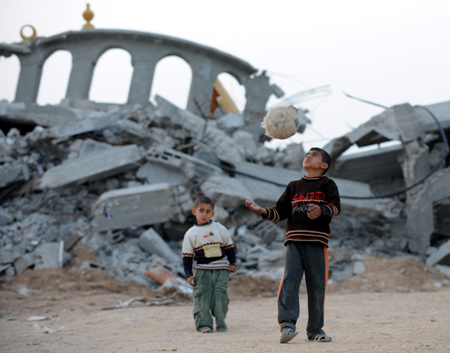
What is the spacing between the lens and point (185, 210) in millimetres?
10773

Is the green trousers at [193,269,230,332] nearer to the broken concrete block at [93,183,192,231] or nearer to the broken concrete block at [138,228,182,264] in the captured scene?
the broken concrete block at [138,228,182,264]

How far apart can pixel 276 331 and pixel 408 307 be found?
2.55 metres

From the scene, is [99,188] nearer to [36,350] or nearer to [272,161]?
[272,161]

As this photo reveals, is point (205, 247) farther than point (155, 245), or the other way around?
point (155, 245)

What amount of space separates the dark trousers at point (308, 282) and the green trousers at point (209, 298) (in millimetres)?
1181

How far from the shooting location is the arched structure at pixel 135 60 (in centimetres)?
2105

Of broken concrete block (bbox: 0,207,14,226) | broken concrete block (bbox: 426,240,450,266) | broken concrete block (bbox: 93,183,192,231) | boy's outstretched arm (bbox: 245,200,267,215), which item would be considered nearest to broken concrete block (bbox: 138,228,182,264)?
broken concrete block (bbox: 93,183,192,231)

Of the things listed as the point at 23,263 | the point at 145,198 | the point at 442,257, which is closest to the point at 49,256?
the point at 23,263

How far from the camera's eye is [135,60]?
21406mm

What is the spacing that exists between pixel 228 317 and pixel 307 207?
2.73m

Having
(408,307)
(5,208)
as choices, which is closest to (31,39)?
(5,208)

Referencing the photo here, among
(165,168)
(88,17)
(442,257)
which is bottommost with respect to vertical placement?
(442,257)

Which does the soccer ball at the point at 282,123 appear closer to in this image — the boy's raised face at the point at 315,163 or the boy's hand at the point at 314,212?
the boy's raised face at the point at 315,163

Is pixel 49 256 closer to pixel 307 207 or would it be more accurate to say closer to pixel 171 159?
pixel 171 159
